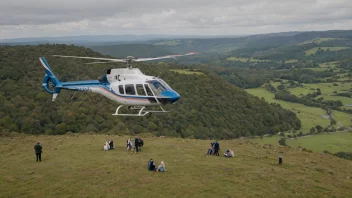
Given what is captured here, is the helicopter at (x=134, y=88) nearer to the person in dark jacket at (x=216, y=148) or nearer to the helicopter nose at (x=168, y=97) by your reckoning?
the helicopter nose at (x=168, y=97)

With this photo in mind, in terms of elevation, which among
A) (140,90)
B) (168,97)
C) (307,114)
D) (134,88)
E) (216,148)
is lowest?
(307,114)

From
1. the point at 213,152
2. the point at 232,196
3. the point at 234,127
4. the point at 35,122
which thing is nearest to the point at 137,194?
the point at 232,196

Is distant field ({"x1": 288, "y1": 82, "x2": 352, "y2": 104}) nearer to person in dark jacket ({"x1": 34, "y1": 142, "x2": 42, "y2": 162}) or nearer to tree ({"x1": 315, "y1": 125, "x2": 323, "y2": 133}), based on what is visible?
tree ({"x1": 315, "y1": 125, "x2": 323, "y2": 133})

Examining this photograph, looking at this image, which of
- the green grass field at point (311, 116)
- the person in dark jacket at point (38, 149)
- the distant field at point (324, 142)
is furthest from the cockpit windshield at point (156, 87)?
the green grass field at point (311, 116)

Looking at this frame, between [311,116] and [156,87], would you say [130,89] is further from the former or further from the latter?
[311,116]

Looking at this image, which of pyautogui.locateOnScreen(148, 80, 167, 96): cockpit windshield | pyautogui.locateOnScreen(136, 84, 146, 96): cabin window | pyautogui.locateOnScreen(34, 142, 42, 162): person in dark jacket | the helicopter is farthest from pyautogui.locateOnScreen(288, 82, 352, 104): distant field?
pyautogui.locateOnScreen(34, 142, 42, 162): person in dark jacket

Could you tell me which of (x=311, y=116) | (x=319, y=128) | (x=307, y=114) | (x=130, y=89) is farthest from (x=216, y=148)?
(x=307, y=114)
